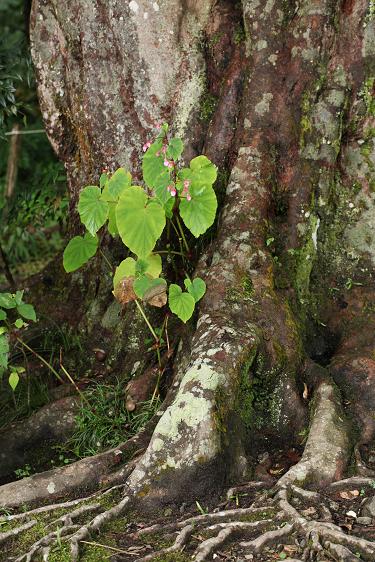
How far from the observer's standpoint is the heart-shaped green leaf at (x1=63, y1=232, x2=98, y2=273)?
4258mm

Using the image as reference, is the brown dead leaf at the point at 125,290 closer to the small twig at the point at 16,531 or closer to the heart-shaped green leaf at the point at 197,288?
the heart-shaped green leaf at the point at 197,288

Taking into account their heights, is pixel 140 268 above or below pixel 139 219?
below

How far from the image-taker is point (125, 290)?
4.09 metres

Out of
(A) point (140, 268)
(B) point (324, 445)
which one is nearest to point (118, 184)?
(A) point (140, 268)

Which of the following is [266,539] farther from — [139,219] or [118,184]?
[118,184]

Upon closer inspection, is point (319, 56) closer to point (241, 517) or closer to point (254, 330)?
point (254, 330)

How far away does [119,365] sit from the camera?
4.70 meters

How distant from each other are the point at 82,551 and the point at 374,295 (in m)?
2.01

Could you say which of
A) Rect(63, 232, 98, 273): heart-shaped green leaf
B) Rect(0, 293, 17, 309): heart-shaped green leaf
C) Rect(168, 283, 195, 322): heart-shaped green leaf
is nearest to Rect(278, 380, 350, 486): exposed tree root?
Rect(168, 283, 195, 322): heart-shaped green leaf

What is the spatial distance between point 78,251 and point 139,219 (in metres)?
0.64

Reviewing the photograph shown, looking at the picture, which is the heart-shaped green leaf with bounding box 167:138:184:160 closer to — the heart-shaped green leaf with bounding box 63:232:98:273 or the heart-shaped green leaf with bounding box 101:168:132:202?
the heart-shaped green leaf with bounding box 101:168:132:202

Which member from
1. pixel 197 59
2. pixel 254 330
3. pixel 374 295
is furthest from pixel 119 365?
pixel 197 59

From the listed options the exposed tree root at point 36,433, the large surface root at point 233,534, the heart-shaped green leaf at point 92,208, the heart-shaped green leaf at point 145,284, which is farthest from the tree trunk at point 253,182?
the heart-shaped green leaf at point 92,208

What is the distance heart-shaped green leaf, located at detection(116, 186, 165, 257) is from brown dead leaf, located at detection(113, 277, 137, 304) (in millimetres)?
329
